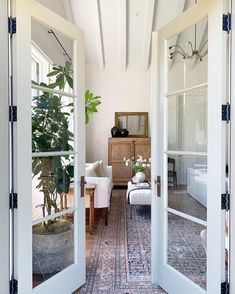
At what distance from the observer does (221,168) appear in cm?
179

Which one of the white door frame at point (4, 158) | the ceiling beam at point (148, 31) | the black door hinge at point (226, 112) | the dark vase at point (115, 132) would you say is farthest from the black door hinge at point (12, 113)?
the dark vase at point (115, 132)

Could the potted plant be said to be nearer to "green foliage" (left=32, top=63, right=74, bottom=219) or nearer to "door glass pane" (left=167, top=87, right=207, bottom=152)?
"green foliage" (left=32, top=63, right=74, bottom=219)

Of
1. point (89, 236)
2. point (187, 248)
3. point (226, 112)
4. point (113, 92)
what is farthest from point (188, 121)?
point (113, 92)

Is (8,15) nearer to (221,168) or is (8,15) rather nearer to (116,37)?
(221,168)

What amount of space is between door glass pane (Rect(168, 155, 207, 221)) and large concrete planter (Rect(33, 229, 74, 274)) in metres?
0.99

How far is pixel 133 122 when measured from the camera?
8586mm

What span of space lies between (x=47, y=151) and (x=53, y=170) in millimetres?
197

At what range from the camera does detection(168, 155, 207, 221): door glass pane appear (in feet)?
6.68

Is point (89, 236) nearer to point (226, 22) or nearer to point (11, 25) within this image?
point (11, 25)

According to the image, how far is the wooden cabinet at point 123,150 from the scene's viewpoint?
793 centimetres

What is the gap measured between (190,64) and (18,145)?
1504 millimetres

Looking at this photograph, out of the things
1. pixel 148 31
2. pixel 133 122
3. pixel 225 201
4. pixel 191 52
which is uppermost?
pixel 148 31

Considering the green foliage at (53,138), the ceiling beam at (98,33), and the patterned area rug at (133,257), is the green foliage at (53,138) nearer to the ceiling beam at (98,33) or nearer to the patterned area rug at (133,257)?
the patterned area rug at (133,257)

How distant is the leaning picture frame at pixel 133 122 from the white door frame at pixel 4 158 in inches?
267
